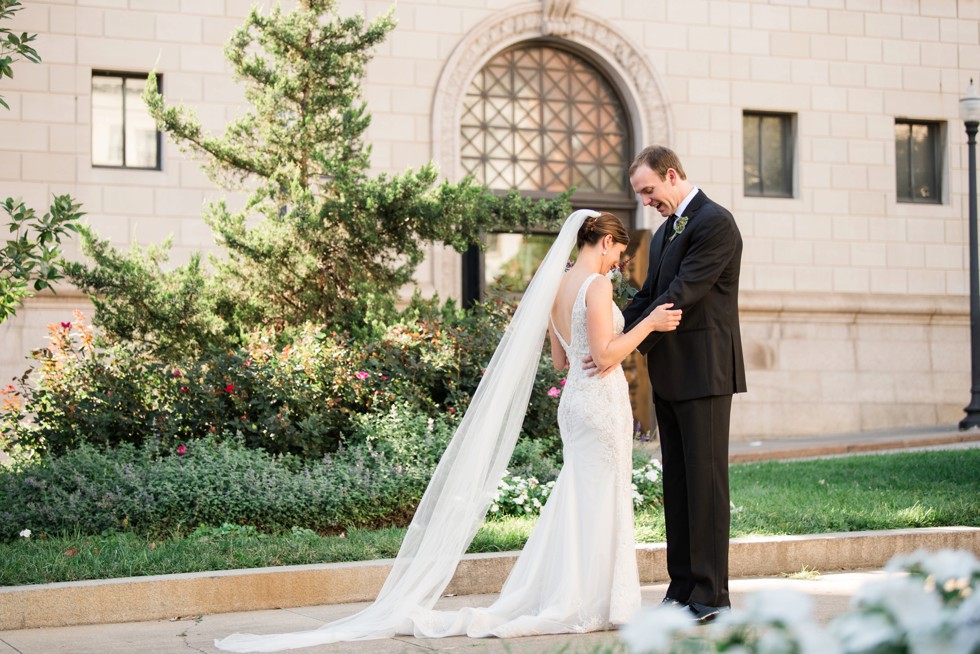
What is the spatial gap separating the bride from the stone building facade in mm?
10213

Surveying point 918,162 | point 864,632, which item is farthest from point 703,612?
point 918,162

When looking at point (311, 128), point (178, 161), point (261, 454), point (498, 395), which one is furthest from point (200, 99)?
point (498, 395)

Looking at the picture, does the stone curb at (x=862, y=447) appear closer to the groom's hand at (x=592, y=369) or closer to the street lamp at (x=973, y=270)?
the street lamp at (x=973, y=270)

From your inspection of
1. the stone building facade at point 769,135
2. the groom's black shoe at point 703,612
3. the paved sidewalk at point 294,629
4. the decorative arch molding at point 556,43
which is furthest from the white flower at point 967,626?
the decorative arch molding at point 556,43

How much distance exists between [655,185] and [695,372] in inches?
39.0

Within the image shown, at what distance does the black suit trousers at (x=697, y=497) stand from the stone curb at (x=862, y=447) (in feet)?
30.4

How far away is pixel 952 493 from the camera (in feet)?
32.8

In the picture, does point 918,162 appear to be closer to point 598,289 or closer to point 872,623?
point 598,289

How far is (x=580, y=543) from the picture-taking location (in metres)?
5.92

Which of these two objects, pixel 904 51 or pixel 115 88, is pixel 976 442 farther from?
pixel 115 88

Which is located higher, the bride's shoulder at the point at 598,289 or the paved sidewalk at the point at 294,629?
the bride's shoulder at the point at 598,289

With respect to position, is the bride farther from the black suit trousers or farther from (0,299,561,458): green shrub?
(0,299,561,458): green shrub

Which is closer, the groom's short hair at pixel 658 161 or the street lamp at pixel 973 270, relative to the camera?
the groom's short hair at pixel 658 161

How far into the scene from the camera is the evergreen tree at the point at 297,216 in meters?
10.8
